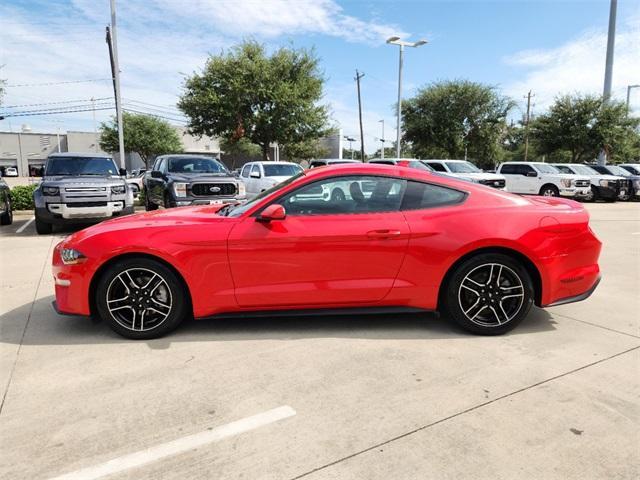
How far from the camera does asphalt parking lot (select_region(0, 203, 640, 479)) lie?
2.37 metres

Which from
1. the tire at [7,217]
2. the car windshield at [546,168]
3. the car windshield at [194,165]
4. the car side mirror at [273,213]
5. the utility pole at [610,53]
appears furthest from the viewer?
the utility pole at [610,53]

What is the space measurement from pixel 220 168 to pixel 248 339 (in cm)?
860

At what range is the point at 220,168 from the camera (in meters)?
11.9

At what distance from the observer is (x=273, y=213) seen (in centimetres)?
372

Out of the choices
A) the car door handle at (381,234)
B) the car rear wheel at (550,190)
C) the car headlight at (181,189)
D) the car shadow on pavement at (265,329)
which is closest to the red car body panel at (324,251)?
the car door handle at (381,234)

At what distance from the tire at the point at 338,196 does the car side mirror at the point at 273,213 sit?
0.47m

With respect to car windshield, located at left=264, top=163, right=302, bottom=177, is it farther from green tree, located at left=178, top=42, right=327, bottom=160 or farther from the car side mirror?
the car side mirror

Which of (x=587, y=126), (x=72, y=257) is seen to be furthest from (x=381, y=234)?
(x=587, y=126)

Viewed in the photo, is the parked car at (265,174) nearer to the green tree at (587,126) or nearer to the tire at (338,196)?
the tire at (338,196)

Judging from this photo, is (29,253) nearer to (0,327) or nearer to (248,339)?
(0,327)

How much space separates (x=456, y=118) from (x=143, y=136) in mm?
34782

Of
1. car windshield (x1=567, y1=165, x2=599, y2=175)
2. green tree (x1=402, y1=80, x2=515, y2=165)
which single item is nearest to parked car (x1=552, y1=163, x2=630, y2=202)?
car windshield (x1=567, y1=165, x2=599, y2=175)

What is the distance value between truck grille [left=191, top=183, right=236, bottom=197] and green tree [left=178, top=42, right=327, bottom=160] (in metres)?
11.4

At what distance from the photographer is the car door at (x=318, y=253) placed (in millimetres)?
3781
